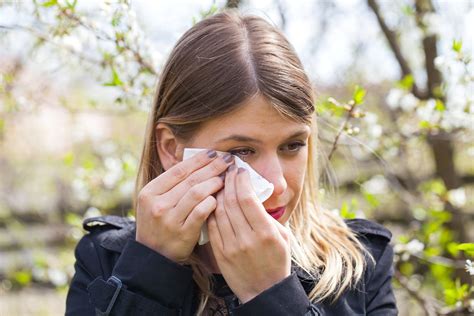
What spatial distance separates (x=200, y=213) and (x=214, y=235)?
0.08 meters

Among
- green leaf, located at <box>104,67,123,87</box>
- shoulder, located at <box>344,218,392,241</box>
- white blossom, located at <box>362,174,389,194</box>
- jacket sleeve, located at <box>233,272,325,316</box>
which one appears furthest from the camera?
white blossom, located at <box>362,174,389,194</box>

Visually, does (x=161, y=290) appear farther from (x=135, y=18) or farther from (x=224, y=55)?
(x=135, y=18)

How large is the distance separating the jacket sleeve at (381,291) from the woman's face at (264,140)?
0.48 metres

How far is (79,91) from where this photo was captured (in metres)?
5.31

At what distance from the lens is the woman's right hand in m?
1.89

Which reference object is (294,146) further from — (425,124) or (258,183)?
(425,124)

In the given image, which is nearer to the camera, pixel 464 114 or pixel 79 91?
pixel 464 114

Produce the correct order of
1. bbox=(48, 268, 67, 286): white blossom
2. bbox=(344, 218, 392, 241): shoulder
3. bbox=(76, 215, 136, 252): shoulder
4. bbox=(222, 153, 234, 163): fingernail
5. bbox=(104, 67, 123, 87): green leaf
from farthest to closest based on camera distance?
bbox=(48, 268, 67, 286): white blossom
bbox=(104, 67, 123, 87): green leaf
bbox=(344, 218, 392, 241): shoulder
bbox=(76, 215, 136, 252): shoulder
bbox=(222, 153, 234, 163): fingernail

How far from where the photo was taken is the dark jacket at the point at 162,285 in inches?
73.0

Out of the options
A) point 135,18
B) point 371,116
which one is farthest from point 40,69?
point 371,116

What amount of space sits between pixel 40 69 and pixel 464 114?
2.48 meters

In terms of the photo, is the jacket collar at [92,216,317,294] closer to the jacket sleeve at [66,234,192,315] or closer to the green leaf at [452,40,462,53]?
the jacket sleeve at [66,234,192,315]

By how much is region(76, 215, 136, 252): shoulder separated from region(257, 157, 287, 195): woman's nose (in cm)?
59

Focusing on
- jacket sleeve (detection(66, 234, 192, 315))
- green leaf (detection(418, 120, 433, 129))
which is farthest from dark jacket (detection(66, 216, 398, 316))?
green leaf (detection(418, 120, 433, 129))
